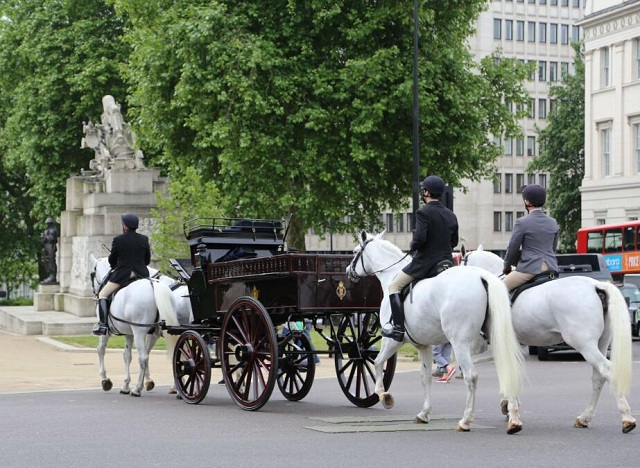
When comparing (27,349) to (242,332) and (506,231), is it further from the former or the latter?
(506,231)

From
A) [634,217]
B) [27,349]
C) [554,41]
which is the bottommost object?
[27,349]

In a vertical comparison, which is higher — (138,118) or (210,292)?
(138,118)

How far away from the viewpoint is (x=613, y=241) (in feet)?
175

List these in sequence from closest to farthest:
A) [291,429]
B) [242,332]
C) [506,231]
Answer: [291,429], [242,332], [506,231]

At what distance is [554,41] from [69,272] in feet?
227

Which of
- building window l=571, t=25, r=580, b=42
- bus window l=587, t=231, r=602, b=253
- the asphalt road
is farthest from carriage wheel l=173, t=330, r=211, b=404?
building window l=571, t=25, r=580, b=42

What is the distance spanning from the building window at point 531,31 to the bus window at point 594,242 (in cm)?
5213

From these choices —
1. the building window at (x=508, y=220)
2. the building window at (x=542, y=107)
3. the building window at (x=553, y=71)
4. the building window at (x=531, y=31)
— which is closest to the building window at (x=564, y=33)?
the building window at (x=553, y=71)

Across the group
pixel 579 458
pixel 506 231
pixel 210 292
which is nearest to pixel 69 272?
pixel 210 292

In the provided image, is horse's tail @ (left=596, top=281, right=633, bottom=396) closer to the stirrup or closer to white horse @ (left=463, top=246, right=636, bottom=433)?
white horse @ (left=463, top=246, right=636, bottom=433)

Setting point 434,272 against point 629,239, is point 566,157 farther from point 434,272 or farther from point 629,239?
point 434,272

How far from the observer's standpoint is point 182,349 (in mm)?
17406

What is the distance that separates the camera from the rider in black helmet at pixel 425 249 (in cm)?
1452

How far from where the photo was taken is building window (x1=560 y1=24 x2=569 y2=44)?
106 metres
